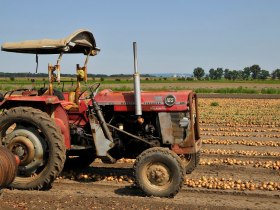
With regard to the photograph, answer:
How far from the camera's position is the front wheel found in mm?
5816

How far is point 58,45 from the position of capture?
6.25 metres

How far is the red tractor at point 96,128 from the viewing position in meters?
5.94

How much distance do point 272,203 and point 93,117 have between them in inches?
111

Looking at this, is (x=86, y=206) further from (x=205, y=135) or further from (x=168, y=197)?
(x=205, y=135)

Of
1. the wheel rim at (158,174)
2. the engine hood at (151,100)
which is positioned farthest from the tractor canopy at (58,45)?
the wheel rim at (158,174)

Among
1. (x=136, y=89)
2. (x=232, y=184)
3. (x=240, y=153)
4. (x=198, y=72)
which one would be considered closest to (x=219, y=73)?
(x=198, y=72)

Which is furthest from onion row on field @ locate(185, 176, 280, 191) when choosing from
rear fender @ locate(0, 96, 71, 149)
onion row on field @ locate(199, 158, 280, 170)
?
rear fender @ locate(0, 96, 71, 149)

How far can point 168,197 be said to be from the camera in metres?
5.86

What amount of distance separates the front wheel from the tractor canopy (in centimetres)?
200

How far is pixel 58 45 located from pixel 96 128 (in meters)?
1.35

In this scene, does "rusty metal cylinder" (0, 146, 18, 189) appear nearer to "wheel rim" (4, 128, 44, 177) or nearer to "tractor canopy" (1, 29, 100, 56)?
"wheel rim" (4, 128, 44, 177)

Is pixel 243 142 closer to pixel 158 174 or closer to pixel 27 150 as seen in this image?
Result: pixel 158 174

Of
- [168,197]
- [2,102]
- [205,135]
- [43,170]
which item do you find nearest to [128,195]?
[168,197]

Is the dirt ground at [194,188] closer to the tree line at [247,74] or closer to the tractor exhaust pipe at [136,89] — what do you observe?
the tractor exhaust pipe at [136,89]
